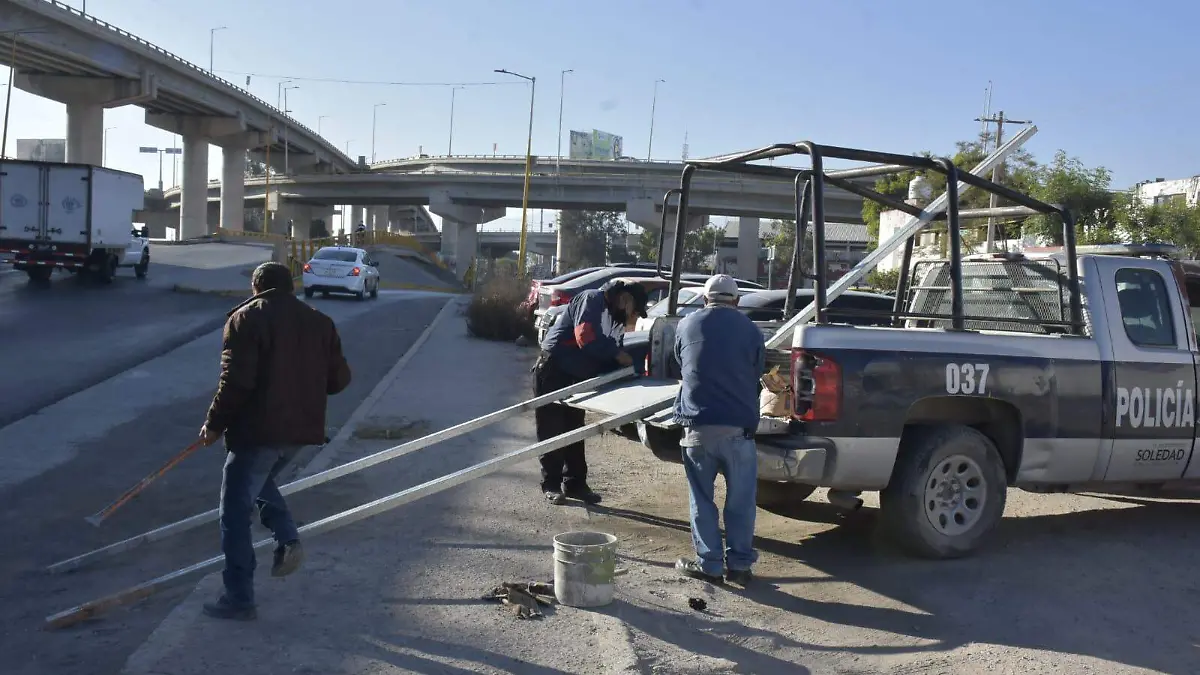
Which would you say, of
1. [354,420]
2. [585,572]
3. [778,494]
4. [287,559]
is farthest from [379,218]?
[585,572]

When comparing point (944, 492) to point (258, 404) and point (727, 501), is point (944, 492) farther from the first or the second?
point (258, 404)

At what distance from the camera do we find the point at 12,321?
2027 cm

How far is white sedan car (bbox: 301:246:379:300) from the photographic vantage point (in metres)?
33.0

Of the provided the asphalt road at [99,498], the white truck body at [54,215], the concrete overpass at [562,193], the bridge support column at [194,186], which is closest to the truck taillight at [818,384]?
the asphalt road at [99,498]

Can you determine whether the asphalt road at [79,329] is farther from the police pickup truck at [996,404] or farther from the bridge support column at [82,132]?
the bridge support column at [82,132]

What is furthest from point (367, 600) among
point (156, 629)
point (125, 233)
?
point (125, 233)

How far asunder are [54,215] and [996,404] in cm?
2745

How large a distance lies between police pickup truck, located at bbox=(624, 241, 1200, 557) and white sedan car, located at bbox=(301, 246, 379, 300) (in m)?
26.5

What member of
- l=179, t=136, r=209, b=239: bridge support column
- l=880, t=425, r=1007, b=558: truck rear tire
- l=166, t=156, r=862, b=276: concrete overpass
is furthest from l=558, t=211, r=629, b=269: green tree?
l=880, t=425, r=1007, b=558: truck rear tire

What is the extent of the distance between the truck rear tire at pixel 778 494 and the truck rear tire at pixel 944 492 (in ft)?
3.61

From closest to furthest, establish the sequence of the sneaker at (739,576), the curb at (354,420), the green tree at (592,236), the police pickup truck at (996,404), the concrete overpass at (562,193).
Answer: the sneaker at (739,576), the police pickup truck at (996,404), the curb at (354,420), the concrete overpass at (562,193), the green tree at (592,236)

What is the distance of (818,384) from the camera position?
21.0ft

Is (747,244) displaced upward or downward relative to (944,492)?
upward

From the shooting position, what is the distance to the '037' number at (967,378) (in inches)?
265
